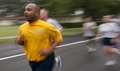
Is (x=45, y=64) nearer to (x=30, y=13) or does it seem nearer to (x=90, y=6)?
(x=30, y=13)

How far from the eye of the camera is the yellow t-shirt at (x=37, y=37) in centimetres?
458

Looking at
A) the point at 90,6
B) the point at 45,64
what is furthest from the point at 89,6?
the point at 45,64

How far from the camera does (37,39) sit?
4.60 m

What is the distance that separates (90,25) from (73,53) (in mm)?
1530

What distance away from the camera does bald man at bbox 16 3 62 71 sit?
4.57m

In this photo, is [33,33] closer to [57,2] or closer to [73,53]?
→ [73,53]

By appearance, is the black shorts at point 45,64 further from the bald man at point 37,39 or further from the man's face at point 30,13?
the man's face at point 30,13

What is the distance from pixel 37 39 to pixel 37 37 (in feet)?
0.10

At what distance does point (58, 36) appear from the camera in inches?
187

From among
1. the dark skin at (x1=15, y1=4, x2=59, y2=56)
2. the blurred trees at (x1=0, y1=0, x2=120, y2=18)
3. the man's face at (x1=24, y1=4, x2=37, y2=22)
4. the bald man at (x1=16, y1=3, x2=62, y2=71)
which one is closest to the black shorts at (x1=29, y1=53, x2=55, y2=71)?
the bald man at (x1=16, y1=3, x2=62, y2=71)

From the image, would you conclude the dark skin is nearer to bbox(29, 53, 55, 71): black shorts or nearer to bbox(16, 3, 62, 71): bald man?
bbox(16, 3, 62, 71): bald man

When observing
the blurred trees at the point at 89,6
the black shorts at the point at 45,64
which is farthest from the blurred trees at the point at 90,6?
the black shorts at the point at 45,64

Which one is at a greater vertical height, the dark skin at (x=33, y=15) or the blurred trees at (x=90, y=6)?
the dark skin at (x=33, y=15)

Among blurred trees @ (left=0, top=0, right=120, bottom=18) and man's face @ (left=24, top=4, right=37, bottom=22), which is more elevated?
man's face @ (left=24, top=4, right=37, bottom=22)
